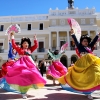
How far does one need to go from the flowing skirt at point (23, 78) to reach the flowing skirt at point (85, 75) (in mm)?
854

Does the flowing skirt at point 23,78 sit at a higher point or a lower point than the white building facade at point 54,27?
lower

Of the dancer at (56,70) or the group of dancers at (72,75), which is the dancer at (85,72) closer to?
the group of dancers at (72,75)

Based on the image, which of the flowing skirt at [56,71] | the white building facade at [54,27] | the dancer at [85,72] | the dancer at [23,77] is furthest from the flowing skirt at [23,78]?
the white building facade at [54,27]

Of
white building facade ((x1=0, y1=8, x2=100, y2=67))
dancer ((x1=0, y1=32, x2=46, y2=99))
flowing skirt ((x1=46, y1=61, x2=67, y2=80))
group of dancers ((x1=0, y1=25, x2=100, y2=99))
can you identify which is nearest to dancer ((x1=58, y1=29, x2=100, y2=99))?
group of dancers ((x1=0, y1=25, x2=100, y2=99))

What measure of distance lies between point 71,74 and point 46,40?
29262 mm

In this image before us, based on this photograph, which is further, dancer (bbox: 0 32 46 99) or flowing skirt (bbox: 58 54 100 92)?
dancer (bbox: 0 32 46 99)

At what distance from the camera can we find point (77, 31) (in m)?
6.03

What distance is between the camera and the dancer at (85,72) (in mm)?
4845

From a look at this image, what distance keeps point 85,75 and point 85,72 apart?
3.7 inches

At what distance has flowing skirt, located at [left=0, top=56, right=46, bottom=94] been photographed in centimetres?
520

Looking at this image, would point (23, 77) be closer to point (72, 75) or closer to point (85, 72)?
point (72, 75)

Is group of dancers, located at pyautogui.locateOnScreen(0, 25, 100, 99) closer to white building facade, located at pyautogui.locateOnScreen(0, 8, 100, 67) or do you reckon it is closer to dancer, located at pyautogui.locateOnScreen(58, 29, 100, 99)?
dancer, located at pyautogui.locateOnScreen(58, 29, 100, 99)

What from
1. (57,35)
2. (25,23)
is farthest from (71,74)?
(25,23)

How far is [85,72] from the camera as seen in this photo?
511cm
